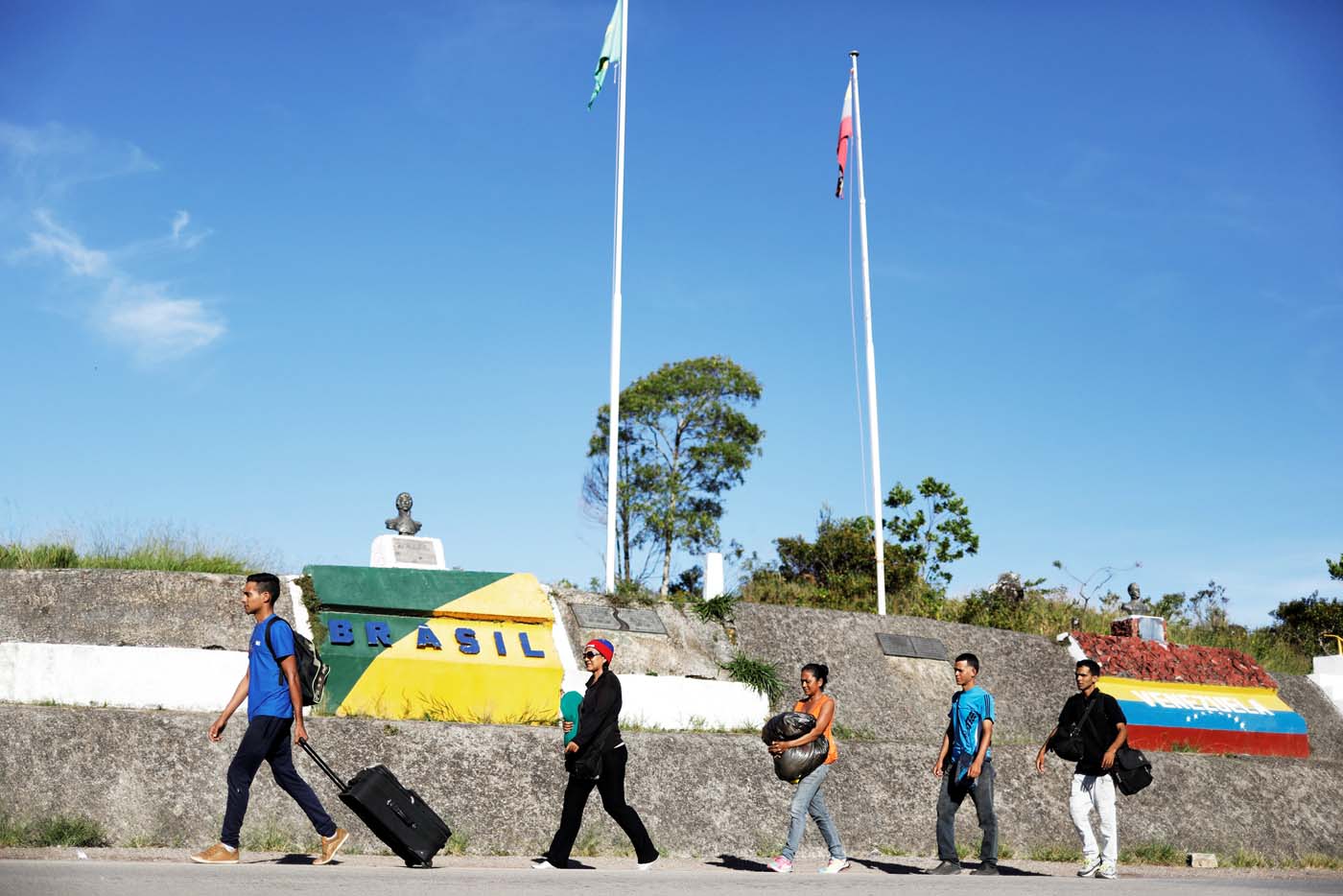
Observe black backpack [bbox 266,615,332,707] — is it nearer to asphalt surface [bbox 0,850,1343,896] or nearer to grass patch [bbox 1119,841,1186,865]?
asphalt surface [bbox 0,850,1343,896]

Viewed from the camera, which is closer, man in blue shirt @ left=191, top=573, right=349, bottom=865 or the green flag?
man in blue shirt @ left=191, top=573, right=349, bottom=865

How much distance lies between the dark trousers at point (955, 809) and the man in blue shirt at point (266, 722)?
16.5ft

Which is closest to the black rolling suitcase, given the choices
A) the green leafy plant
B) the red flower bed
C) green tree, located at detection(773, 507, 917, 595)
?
the green leafy plant

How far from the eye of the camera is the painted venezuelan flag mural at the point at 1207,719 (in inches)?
704

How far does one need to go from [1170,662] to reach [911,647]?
4.48 meters

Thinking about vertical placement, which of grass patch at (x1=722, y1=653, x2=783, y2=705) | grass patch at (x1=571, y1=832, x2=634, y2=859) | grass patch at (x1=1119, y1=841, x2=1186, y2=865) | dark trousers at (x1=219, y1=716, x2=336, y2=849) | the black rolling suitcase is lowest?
grass patch at (x1=1119, y1=841, x2=1186, y2=865)

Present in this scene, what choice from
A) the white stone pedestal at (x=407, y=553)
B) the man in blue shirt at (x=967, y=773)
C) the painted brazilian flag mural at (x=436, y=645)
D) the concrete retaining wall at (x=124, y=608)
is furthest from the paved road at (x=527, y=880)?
the white stone pedestal at (x=407, y=553)

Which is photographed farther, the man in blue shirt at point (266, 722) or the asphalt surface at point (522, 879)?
the man in blue shirt at point (266, 722)

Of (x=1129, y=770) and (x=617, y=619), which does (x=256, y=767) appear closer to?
(x=1129, y=770)

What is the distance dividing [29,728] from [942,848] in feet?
24.8

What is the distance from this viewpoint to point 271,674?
9.05 metres

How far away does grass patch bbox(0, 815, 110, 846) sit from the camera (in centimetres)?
986

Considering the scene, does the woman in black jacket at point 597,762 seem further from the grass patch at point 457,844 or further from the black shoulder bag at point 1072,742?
the black shoulder bag at point 1072,742

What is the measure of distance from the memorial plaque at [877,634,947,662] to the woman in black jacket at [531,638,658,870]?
8.37 m
